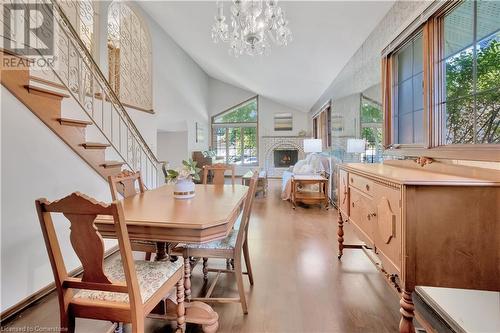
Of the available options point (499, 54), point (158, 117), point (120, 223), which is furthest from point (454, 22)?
point (158, 117)

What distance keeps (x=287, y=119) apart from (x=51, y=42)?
8.35 m

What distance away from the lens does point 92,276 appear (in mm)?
1142

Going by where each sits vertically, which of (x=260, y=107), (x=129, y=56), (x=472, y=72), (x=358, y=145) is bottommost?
(x=358, y=145)

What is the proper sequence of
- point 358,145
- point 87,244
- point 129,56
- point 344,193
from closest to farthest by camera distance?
1. point 87,244
2. point 344,193
3. point 358,145
4. point 129,56

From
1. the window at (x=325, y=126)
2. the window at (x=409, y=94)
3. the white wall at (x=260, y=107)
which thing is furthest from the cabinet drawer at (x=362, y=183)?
the white wall at (x=260, y=107)

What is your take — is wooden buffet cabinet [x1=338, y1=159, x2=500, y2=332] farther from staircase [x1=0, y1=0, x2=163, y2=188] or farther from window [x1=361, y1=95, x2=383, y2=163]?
staircase [x1=0, y1=0, x2=163, y2=188]

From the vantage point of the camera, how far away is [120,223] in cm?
100

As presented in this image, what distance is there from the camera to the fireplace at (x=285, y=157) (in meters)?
10.4

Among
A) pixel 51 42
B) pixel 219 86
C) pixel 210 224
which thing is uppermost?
pixel 219 86

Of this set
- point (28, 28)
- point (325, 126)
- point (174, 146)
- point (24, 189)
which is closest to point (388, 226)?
point (24, 189)

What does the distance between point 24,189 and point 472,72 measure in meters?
3.05

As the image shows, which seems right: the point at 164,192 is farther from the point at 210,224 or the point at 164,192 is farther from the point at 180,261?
the point at 210,224

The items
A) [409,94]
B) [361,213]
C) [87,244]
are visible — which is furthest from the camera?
[409,94]

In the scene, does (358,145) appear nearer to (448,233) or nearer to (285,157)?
(448,233)
